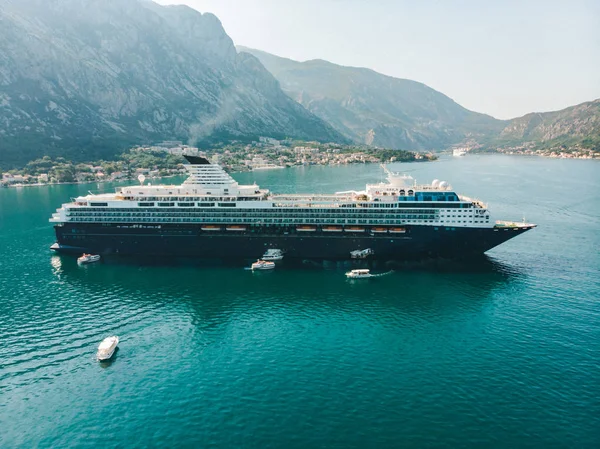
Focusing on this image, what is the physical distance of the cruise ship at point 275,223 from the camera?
5244 cm

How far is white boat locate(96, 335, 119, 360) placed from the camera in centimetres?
3216

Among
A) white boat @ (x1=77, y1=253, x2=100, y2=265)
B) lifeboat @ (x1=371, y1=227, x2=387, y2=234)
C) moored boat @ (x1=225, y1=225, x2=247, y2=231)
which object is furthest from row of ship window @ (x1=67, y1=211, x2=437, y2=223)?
white boat @ (x1=77, y1=253, x2=100, y2=265)

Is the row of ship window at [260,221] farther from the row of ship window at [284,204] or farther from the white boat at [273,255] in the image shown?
the white boat at [273,255]

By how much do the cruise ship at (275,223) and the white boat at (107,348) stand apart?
2463 cm

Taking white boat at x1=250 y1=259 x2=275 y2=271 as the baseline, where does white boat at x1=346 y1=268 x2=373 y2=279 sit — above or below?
below

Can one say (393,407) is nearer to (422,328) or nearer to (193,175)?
(422,328)

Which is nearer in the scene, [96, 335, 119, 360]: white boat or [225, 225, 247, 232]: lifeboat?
[96, 335, 119, 360]: white boat

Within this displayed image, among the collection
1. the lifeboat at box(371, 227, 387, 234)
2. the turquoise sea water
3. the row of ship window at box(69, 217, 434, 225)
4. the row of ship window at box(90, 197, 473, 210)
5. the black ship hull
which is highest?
the row of ship window at box(90, 197, 473, 210)

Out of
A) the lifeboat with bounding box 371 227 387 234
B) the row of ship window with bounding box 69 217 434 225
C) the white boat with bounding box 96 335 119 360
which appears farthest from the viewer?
the lifeboat with bounding box 371 227 387 234

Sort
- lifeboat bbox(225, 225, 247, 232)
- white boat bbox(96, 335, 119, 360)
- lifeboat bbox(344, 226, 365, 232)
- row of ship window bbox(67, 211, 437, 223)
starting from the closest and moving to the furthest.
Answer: white boat bbox(96, 335, 119, 360) → row of ship window bbox(67, 211, 437, 223) → lifeboat bbox(344, 226, 365, 232) → lifeboat bbox(225, 225, 247, 232)

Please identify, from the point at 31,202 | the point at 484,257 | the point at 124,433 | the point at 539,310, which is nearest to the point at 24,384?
the point at 124,433

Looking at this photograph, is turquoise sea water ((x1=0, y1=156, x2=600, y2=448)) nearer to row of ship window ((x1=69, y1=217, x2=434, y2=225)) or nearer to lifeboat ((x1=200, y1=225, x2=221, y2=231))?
lifeboat ((x1=200, y1=225, x2=221, y2=231))

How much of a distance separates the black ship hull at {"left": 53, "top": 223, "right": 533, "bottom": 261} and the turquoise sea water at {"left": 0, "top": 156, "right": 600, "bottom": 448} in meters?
3.28

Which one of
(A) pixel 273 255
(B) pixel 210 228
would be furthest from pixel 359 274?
(B) pixel 210 228
